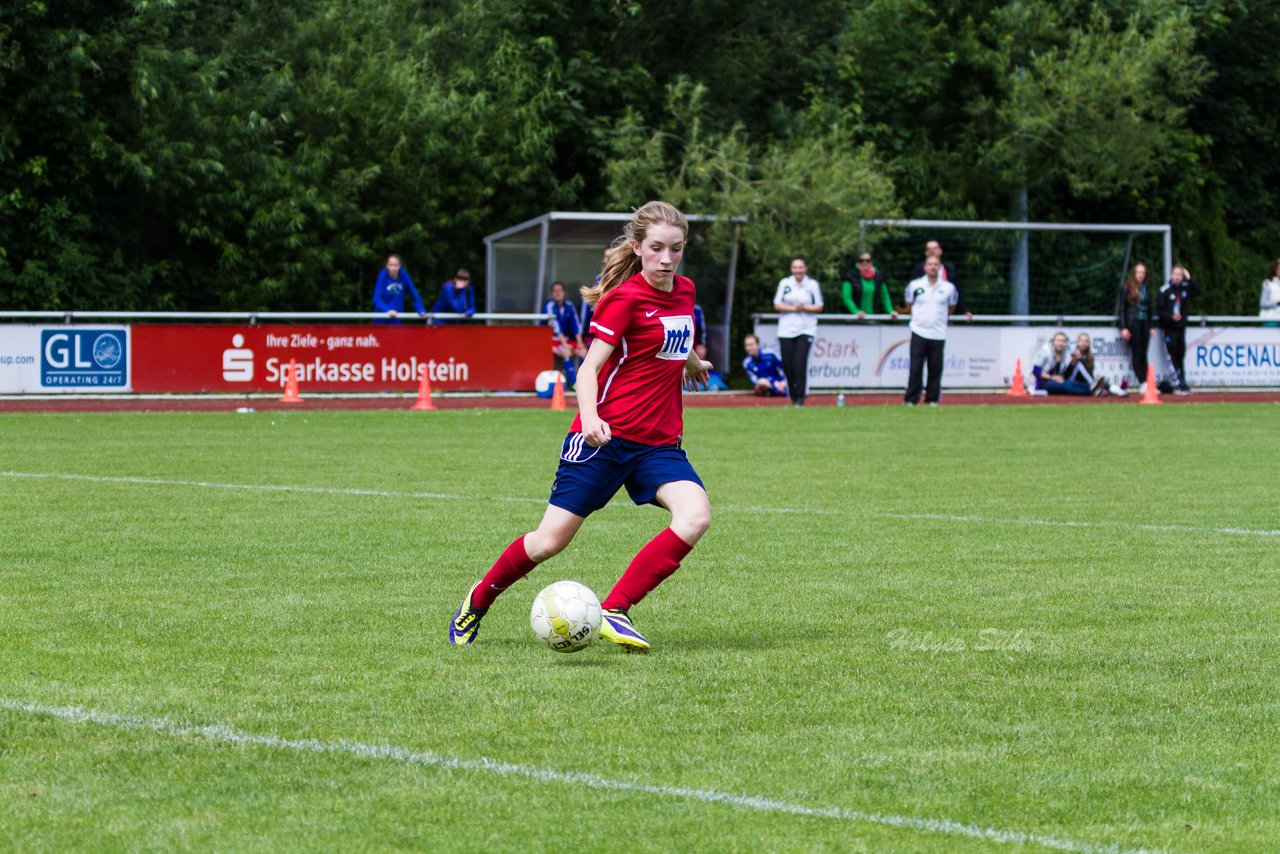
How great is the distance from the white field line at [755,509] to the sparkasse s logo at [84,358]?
34.1 ft

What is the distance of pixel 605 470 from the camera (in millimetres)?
6887

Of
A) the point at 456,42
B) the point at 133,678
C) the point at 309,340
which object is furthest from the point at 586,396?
the point at 456,42

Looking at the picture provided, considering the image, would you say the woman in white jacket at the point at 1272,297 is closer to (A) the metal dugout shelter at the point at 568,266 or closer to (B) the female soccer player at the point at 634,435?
(A) the metal dugout shelter at the point at 568,266

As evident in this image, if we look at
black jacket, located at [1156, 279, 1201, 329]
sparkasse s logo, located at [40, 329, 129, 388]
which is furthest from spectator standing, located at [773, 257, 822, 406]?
sparkasse s logo, located at [40, 329, 129, 388]

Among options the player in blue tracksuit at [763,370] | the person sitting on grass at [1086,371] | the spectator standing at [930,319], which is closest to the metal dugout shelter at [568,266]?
the player in blue tracksuit at [763,370]

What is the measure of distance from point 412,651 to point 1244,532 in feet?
18.7

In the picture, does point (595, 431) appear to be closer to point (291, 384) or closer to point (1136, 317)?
point (291, 384)

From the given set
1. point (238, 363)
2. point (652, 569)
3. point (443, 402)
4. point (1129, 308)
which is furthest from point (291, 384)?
point (652, 569)

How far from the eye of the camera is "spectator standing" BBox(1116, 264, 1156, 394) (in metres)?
28.8

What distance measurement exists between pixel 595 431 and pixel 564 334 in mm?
20765

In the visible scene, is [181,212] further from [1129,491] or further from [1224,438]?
[1129,491]

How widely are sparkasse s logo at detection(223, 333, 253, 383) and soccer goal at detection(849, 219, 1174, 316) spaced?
1083cm

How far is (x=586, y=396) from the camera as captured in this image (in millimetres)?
6695

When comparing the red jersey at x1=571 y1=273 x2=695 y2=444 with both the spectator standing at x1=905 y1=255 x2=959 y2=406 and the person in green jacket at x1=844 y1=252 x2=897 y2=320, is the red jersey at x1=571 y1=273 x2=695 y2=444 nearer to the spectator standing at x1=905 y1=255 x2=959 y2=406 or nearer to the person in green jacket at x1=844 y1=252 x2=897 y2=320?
the spectator standing at x1=905 y1=255 x2=959 y2=406
